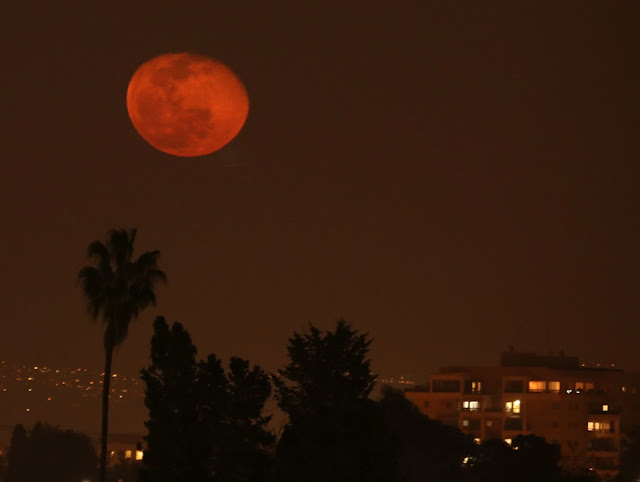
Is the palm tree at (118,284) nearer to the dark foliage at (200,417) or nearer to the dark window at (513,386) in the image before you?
the dark foliage at (200,417)

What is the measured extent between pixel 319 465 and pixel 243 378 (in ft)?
13.3

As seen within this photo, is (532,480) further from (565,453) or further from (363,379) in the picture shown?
(565,453)

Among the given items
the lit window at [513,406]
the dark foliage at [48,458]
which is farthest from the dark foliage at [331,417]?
the lit window at [513,406]

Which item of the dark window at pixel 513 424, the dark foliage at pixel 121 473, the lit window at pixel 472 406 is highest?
the lit window at pixel 472 406

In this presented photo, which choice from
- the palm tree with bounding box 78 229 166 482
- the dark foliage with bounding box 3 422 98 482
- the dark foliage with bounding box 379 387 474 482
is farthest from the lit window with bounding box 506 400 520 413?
the palm tree with bounding box 78 229 166 482

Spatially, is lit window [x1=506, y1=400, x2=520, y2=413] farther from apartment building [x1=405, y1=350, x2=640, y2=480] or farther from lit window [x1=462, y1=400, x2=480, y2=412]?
lit window [x1=462, y1=400, x2=480, y2=412]

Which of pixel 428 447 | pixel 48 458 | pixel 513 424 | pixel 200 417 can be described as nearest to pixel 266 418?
pixel 200 417

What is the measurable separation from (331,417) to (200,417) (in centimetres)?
497

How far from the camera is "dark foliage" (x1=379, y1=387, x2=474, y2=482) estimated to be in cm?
9375

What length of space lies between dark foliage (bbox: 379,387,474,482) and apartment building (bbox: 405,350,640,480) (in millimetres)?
58260

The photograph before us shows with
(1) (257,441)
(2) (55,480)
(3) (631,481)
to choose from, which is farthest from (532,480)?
(2) (55,480)

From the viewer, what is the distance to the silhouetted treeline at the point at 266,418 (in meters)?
37.8

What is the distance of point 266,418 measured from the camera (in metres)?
40.5

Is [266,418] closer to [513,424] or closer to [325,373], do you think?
[325,373]
